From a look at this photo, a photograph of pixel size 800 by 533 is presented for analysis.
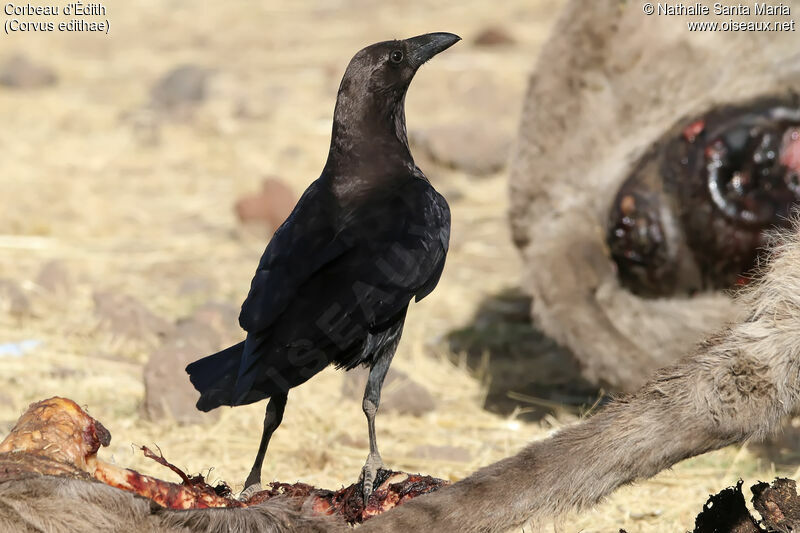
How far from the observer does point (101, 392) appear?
168 inches

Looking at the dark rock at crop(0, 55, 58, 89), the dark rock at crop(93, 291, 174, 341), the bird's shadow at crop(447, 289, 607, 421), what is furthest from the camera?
the dark rock at crop(0, 55, 58, 89)

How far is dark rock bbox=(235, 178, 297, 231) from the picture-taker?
6910 millimetres

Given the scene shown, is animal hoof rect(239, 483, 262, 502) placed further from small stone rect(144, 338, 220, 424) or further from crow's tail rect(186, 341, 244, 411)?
small stone rect(144, 338, 220, 424)

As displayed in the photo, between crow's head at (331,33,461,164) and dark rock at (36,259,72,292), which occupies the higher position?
crow's head at (331,33,461,164)

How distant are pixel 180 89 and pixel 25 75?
168 centimetres

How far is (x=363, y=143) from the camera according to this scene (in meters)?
2.24

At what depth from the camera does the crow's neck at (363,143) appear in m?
2.23

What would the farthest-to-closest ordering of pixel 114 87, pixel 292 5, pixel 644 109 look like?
pixel 292 5 → pixel 114 87 → pixel 644 109

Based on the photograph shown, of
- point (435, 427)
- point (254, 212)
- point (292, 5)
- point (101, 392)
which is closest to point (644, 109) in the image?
point (435, 427)

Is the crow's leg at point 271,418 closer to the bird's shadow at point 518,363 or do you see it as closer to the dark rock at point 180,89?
the bird's shadow at point 518,363

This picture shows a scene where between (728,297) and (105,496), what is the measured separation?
2195 mm

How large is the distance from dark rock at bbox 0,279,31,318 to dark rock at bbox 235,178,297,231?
6.02 feet

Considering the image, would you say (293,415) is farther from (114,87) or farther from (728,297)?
(114,87)

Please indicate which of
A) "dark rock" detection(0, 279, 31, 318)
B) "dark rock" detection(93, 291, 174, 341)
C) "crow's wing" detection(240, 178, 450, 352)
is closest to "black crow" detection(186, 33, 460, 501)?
"crow's wing" detection(240, 178, 450, 352)
